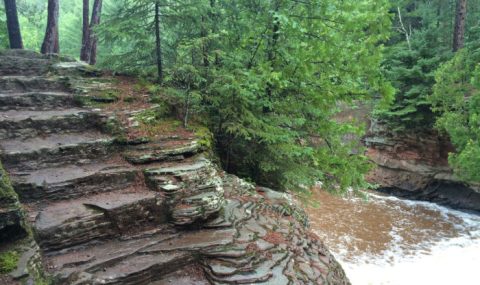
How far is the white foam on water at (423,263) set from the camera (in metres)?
8.78

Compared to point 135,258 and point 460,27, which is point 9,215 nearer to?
point 135,258

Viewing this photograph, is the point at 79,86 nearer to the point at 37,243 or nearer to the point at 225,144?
the point at 225,144

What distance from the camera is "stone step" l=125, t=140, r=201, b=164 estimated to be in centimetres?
603

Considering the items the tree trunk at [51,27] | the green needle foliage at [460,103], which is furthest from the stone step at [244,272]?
the tree trunk at [51,27]

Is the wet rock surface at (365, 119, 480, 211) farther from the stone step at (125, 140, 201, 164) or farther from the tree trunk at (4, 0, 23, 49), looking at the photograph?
the tree trunk at (4, 0, 23, 49)

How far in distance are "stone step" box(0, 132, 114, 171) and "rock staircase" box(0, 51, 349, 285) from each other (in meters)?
0.02

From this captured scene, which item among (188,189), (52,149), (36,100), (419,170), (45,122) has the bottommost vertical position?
(419,170)

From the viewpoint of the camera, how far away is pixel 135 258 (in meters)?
4.50

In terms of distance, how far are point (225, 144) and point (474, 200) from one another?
446 inches

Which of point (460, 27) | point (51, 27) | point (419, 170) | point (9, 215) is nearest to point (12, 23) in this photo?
point (51, 27)

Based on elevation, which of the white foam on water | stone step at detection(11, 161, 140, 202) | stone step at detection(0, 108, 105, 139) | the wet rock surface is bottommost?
the white foam on water

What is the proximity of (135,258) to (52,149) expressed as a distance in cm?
260

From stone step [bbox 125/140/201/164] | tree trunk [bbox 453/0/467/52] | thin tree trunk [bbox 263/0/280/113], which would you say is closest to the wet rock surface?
tree trunk [bbox 453/0/467/52]

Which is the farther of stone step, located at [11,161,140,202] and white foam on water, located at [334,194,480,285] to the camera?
white foam on water, located at [334,194,480,285]
